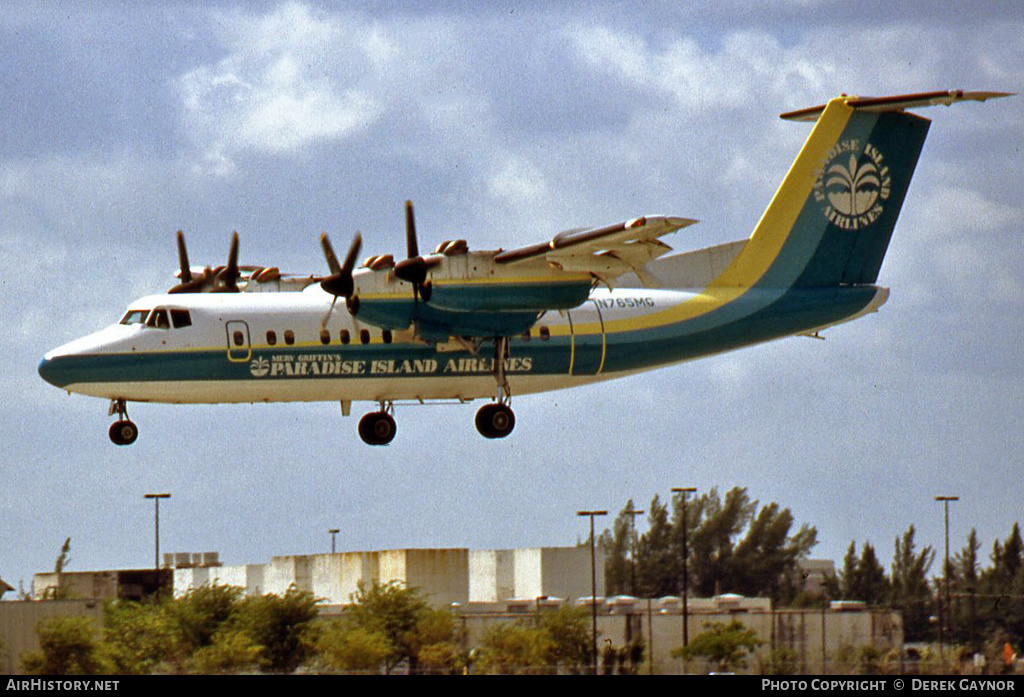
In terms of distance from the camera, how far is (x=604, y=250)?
121 ft

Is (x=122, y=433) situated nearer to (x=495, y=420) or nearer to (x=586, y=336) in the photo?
(x=495, y=420)

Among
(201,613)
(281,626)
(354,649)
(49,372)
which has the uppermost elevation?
(49,372)

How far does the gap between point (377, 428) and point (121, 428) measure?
6.32 m

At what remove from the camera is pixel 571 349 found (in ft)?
133

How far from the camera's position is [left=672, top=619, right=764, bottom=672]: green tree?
53.0m

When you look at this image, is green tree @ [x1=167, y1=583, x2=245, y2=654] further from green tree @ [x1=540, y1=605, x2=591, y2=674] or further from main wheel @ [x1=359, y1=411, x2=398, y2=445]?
main wheel @ [x1=359, y1=411, x2=398, y2=445]

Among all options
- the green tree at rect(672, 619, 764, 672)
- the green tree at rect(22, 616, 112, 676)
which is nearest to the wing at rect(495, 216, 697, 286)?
the green tree at rect(22, 616, 112, 676)

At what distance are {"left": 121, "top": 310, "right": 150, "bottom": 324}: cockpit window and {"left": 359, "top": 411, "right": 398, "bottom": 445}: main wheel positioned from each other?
6.13 m

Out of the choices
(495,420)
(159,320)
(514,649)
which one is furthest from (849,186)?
(159,320)

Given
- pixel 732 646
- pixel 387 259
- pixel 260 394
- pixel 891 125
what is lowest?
pixel 732 646
